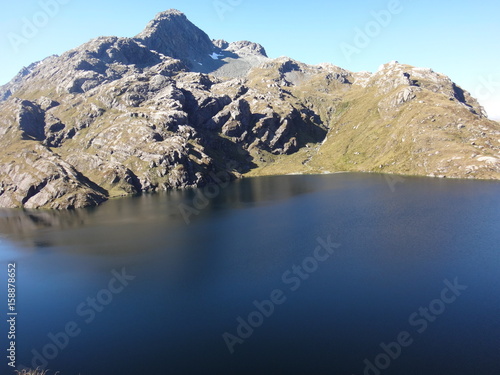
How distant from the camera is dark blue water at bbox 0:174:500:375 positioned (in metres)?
48.9

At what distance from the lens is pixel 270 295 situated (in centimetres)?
6844

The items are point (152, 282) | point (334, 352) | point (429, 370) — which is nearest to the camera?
point (429, 370)

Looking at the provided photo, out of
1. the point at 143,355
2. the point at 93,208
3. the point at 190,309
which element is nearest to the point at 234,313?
the point at 190,309

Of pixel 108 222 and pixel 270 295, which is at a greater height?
pixel 270 295

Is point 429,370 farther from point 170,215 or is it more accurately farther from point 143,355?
point 170,215

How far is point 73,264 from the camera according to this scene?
96000 mm

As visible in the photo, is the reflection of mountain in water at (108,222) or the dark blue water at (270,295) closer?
the dark blue water at (270,295)

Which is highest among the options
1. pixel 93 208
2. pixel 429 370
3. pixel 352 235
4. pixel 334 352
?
pixel 352 235

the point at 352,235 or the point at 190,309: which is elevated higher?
the point at 352,235

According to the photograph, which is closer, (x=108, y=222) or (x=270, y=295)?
(x=270, y=295)

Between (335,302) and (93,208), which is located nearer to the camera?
(335,302)

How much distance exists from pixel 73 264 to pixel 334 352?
83.7m

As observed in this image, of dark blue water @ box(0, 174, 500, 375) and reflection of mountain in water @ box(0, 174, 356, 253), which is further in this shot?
reflection of mountain in water @ box(0, 174, 356, 253)

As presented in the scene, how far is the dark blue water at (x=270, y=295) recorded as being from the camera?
48.9 m
